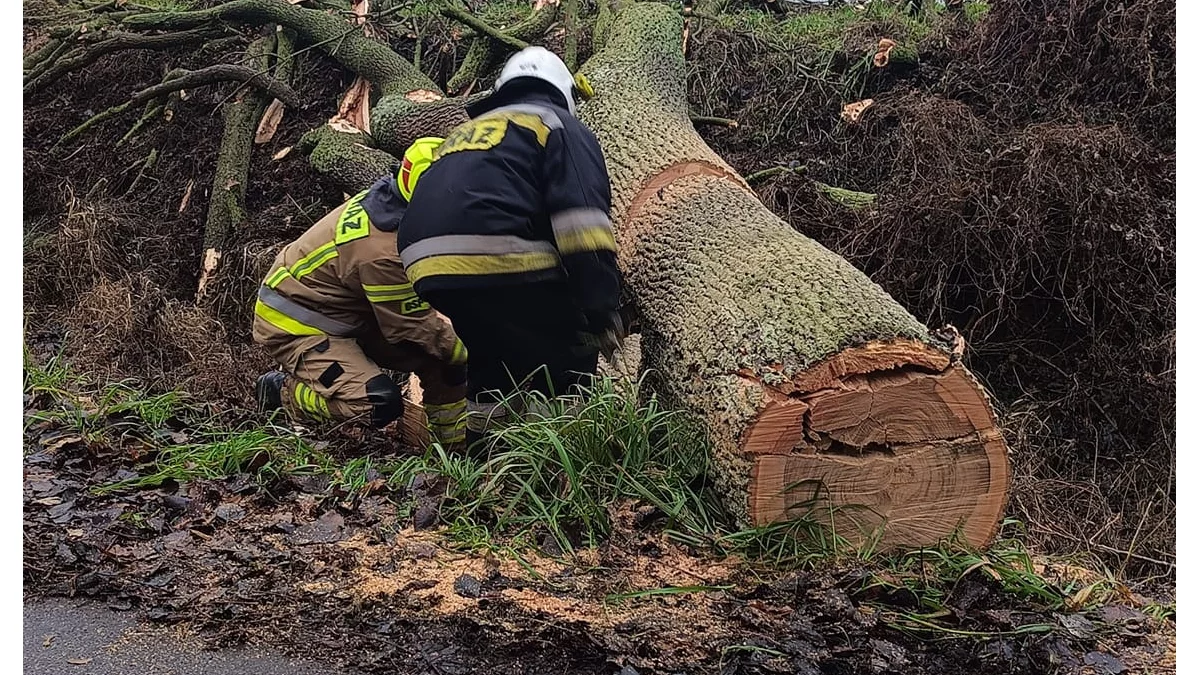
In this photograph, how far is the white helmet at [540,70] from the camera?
142 inches

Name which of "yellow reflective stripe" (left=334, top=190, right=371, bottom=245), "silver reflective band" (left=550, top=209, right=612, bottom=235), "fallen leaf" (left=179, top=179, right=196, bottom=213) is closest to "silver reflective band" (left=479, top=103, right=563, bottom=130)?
"silver reflective band" (left=550, top=209, right=612, bottom=235)

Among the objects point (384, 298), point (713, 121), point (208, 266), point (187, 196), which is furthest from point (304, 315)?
point (713, 121)

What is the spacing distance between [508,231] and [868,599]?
1797 millimetres

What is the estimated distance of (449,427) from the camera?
13.5 ft

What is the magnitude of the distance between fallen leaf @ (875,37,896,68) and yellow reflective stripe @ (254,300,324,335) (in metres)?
4.24

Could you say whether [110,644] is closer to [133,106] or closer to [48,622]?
[48,622]

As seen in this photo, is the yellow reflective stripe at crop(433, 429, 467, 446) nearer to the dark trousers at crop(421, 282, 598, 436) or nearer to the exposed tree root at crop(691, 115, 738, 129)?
the dark trousers at crop(421, 282, 598, 436)

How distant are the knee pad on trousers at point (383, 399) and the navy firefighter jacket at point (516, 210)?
2.22ft

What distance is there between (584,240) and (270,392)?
6.53 feet

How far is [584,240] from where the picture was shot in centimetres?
329

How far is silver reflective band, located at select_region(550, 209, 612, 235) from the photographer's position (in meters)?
3.29

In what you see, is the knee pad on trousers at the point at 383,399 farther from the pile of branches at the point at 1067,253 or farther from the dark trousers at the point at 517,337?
the pile of branches at the point at 1067,253

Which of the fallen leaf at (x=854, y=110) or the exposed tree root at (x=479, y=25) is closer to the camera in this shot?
the fallen leaf at (x=854, y=110)

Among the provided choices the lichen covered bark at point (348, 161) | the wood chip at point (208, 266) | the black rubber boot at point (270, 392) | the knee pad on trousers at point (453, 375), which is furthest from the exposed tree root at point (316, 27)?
the knee pad on trousers at point (453, 375)
